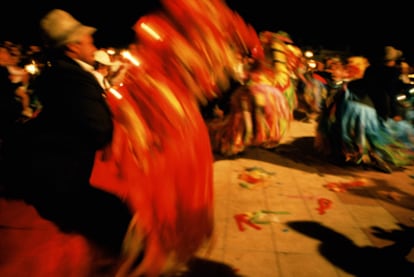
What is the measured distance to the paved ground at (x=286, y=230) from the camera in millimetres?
1928

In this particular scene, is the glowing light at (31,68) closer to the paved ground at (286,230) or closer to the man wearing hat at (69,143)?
the paved ground at (286,230)

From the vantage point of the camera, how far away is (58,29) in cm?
187

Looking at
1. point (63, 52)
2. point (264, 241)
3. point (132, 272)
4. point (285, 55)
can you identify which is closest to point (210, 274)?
point (264, 241)

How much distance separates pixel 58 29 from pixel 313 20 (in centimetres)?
1259

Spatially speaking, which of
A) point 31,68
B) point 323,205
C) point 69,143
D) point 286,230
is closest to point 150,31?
point 69,143

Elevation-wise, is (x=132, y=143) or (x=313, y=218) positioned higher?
(x=132, y=143)

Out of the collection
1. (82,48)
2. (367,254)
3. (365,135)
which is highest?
(82,48)

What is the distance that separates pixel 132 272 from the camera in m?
1.94

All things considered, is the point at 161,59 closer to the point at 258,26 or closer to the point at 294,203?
the point at 294,203

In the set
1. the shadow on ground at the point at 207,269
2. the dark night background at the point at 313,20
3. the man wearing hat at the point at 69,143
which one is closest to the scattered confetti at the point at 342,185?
the shadow on ground at the point at 207,269

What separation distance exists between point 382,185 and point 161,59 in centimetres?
434

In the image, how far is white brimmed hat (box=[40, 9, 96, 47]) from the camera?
1.86 metres

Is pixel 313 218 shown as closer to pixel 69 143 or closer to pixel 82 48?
pixel 69 143

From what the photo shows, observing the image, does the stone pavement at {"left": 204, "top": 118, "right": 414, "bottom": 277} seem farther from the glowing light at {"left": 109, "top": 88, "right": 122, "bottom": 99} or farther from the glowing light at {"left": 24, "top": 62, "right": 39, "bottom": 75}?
the glowing light at {"left": 24, "top": 62, "right": 39, "bottom": 75}
